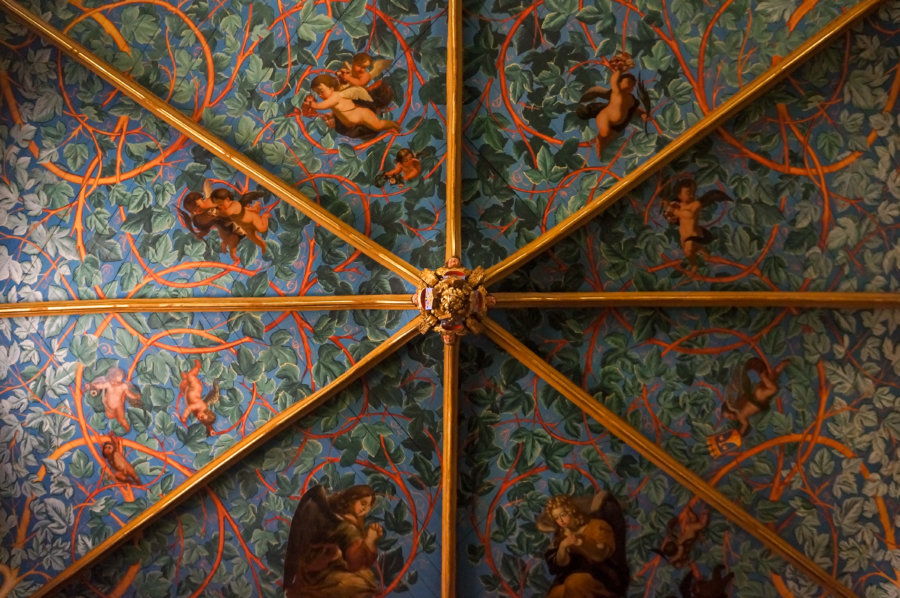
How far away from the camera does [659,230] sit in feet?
20.5

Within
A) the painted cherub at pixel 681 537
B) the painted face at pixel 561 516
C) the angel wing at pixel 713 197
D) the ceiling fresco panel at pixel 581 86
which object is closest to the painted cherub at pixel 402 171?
the ceiling fresco panel at pixel 581 86

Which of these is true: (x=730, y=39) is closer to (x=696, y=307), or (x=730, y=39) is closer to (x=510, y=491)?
(x=696, y=307)

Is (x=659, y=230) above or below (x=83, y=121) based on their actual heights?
below

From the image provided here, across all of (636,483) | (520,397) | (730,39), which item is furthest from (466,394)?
(730,39)

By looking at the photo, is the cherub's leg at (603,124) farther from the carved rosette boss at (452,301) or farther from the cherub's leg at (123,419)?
the cherub's leg at (123,419)

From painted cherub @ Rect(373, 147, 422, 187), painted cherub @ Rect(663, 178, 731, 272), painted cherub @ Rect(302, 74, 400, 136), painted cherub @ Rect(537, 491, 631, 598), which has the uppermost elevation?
painted cherub @ Rect(302, 74, 400, 136)

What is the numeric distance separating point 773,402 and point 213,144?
431 cm

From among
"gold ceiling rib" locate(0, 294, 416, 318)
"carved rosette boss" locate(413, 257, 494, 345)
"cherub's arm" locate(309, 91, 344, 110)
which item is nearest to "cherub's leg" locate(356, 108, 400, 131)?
"cherub's arm" locate(309, 91, 344, 110)

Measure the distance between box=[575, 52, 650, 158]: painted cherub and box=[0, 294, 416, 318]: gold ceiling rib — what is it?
5.85 feet

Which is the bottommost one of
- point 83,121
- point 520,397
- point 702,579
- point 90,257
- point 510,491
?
point 702,579

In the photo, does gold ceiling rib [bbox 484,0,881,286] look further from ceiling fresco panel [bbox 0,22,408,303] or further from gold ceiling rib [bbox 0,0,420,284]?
ceiling fresco panel [bbox 0,22,408,303]

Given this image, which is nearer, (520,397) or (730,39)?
(730,39)

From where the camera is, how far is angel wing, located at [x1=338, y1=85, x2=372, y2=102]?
20.4ft

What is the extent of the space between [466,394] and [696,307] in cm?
174
